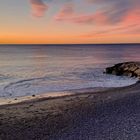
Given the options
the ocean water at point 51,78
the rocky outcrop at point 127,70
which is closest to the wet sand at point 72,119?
the ocean water at point 51,78

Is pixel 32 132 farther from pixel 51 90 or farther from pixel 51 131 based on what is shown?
pixel 51 90

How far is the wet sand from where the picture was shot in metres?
11.9

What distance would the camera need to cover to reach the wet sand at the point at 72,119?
11938 mm

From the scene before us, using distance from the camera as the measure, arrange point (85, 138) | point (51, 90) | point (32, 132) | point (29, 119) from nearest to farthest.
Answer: point (85, 138), point (32, 132), point (29, 119), point (51, 90)

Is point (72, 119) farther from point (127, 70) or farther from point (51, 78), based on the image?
point (127, 70)

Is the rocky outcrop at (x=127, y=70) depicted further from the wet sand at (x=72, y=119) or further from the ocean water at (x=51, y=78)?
the wet sand at (x=72, y=119)

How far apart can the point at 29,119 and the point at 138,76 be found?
901 inches

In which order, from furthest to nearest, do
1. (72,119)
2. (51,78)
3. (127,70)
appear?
(127,70) → (51,78) → (72,119)

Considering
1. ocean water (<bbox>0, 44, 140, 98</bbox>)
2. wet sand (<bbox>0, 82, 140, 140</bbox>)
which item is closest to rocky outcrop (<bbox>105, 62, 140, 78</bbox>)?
ocean water (<bbox>0, 44, 140, 98</bbox>)

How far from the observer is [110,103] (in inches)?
729

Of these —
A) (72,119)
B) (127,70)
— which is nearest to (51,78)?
(127,70)

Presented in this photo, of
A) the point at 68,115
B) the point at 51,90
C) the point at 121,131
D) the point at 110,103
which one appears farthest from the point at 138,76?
the point at 121,131

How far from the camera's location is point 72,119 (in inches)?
575

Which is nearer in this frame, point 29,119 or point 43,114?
point 29,119
